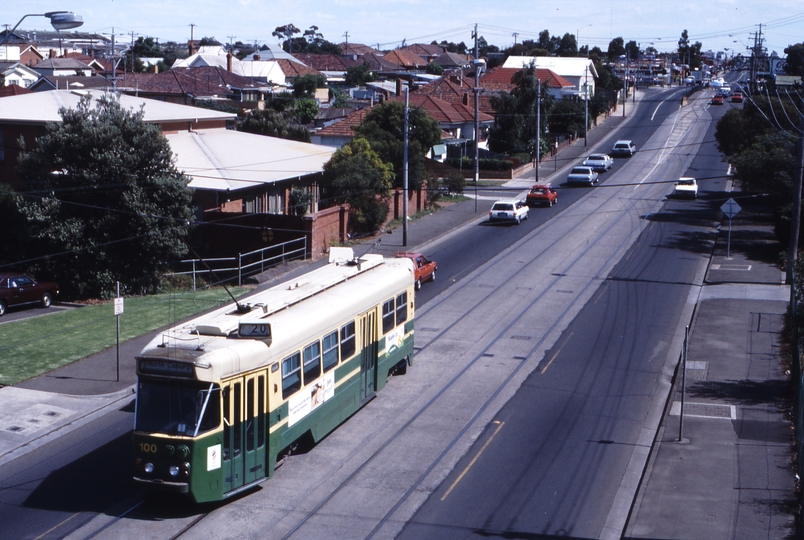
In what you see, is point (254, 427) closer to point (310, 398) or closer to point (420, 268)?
point (310, 398)

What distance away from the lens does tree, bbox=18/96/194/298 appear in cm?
3164

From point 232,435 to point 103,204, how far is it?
68.3ft

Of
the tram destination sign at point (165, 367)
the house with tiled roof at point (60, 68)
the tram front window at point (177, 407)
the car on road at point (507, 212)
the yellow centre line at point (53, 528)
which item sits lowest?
the yellow centre line at point (53, 528)

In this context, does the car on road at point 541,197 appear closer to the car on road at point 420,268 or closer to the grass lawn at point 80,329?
the car on road at point 420,268

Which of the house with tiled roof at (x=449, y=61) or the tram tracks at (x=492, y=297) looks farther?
the house with tiled roof at (x=449, y=61)

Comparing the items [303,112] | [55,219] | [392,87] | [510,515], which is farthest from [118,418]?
[392,87]

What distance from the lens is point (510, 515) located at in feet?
46.3

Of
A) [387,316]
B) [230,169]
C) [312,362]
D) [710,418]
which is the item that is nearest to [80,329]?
[387,316]

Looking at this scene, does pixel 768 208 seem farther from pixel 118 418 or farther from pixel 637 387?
pixel 118 418

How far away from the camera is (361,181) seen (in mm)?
42281

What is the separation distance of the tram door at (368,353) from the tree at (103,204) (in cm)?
1547

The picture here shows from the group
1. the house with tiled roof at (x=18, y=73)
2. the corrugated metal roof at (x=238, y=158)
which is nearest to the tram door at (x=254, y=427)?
the corrugated metal roof at (x=238, y=158)

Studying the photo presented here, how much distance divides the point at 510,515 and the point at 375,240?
2839cm

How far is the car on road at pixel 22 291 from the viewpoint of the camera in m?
30.0
